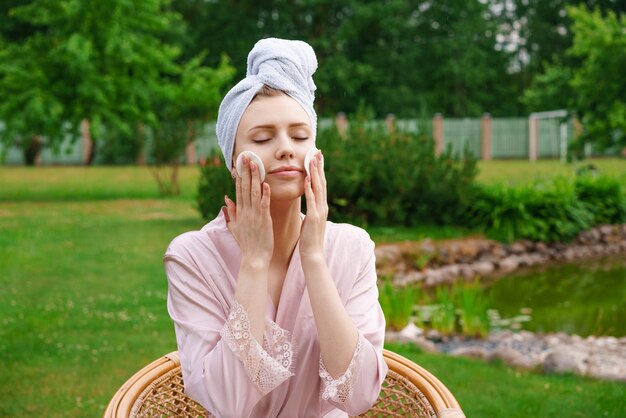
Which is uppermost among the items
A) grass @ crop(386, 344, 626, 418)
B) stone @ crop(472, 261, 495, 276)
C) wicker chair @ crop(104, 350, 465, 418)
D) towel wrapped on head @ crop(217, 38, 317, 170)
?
towel wrapped on head @ crop(217, 38, 317, 170)

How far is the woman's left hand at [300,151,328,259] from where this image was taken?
1833 millimetres

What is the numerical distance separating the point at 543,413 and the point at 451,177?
6348 mm

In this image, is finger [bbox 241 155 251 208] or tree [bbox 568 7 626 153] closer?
finger [bbox 241 155 251 208]

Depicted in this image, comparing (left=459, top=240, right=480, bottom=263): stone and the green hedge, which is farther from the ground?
the green hedge

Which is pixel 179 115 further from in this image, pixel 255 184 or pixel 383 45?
pixel 383 45

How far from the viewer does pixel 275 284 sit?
6.77 ft

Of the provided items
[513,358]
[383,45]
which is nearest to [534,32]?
[383,45]

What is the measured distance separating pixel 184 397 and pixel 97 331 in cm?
320

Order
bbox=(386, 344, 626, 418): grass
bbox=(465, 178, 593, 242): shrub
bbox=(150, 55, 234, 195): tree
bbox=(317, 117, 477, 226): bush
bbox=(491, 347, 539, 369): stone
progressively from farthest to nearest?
bbox=(150, 55, 234, 195): tree
bbox=(465, 178, 593, 242): shrub
bbox=(317, 117, 477, 226): bush
bbox=(491, 347, 539, 369): stone
bbox=(386, 344, 626, 418): grass

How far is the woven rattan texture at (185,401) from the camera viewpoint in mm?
2244

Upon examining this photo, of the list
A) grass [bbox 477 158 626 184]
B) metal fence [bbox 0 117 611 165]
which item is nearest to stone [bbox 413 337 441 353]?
grass [bbox 477 158 626 184]

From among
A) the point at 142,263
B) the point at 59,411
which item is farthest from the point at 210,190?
the point at 59,411

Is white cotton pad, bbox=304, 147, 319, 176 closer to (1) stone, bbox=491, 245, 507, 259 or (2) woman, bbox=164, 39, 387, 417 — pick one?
(2) woman, bbox=164, 39, 387, 417

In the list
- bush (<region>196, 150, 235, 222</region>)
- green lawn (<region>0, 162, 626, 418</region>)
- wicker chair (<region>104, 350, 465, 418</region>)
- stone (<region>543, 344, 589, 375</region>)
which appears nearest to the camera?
wicker chair (<region>104, 350, 465, 418</region>)
